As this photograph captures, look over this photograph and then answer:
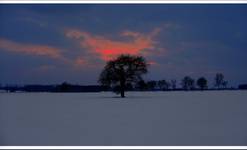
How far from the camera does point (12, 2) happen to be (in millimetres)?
3434

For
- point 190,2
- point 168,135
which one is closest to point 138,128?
point 168,135

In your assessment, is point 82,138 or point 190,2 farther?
point 82,138

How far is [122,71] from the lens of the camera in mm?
16172

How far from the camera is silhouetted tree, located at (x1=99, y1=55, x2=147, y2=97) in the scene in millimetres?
15891

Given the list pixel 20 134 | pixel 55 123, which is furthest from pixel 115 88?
pixel 20 134

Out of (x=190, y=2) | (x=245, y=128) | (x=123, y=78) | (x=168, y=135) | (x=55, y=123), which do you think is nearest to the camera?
(x=190, y=2)

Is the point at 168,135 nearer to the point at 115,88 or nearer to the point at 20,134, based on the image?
the point at 20,134

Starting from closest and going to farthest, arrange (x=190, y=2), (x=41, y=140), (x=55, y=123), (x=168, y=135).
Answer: (x=190, y=2)
(x=41, y=140)
(x=168, y=135)
(x=55, y=123)

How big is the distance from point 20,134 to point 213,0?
2.79 m

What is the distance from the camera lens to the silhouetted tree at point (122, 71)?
15.9 meters

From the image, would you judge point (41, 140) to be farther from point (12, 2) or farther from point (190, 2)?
point (190, 2)

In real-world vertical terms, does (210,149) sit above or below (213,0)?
below

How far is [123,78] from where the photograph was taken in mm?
15867

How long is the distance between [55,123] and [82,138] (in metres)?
1.52
